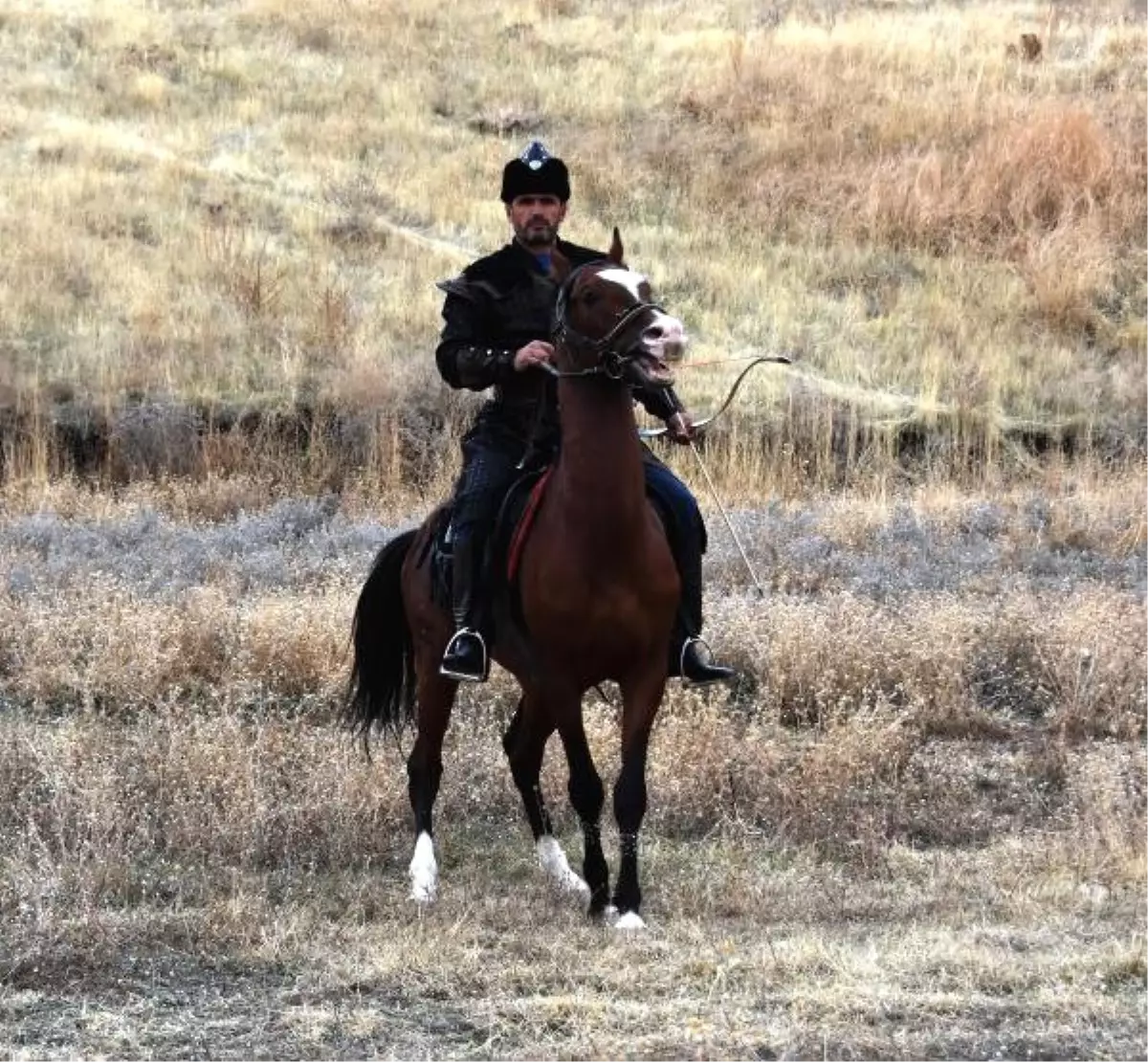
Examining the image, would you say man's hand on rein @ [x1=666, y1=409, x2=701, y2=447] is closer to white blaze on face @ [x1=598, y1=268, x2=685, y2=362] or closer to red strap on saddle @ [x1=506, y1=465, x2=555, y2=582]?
red strap on saddle @ [x1=506, y1=465, x2=555, y2=582]

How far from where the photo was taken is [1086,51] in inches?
1115

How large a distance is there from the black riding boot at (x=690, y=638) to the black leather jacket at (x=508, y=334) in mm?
803

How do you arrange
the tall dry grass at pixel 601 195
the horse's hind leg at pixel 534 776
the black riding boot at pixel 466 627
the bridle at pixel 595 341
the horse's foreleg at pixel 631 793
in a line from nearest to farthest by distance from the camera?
1. the bridle at pixel 595 341
2. the horse's foreleg at pixel 631 793
3. the black riding boot at pixel 466 627
4. the horse's hind leg at pixel 534 776
5. the tall dry grass at pixel 601 195

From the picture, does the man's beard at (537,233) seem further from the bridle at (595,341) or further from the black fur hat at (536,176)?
the bridle at (595,341)

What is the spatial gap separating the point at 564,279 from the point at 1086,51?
80.1 ft

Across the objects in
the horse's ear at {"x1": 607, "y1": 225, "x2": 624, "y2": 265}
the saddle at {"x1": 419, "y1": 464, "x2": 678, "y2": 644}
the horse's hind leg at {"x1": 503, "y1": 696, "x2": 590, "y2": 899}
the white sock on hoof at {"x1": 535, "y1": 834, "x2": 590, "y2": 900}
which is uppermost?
the horse's ear at {"x1": 607, "y1": 225, "x2": 624, "y2": 265}

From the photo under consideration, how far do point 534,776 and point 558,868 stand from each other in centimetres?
48

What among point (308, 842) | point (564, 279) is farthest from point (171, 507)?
point (564, 279)

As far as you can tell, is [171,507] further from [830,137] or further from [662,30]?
[662,30]

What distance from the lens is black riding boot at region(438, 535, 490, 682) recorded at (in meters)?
6.99

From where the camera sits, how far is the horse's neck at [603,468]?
6.39 m

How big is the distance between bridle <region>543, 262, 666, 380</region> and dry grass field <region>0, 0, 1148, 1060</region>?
6.94ft

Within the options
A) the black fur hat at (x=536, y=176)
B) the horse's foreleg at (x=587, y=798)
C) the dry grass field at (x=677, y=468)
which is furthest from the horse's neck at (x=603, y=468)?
the dry grass field at (x=677, y=468)

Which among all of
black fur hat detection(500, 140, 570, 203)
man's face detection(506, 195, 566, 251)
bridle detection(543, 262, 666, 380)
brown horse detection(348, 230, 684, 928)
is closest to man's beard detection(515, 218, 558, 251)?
man's face detection(506, 195, 566, 251)
